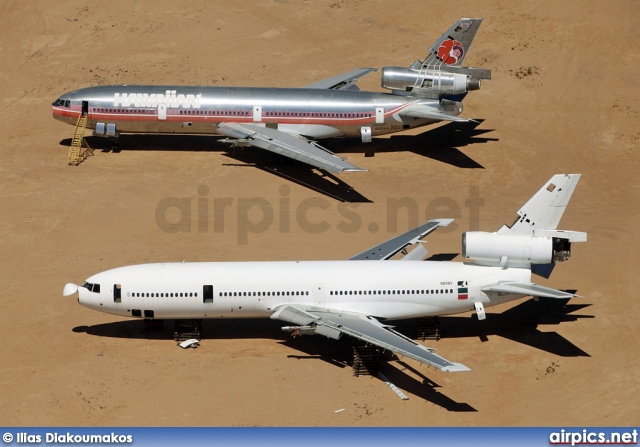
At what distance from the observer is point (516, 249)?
71062 mm

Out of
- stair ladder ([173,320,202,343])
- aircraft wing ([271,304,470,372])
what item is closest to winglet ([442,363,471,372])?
aircraft wing ([271,304,470,372])

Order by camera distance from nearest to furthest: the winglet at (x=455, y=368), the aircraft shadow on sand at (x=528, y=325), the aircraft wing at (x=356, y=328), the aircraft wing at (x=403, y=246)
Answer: the winglet at (x=455, y=368) → the aircraft wing at (x=356, y=328) → the aircraft shadow on sand at (x=528, y=325) → the aircraft wing at (x=403, y=246)

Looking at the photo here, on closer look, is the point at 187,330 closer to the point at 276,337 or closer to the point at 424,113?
the point at 276,337

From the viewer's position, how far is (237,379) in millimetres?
68750

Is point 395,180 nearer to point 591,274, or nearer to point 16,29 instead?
point 591,274

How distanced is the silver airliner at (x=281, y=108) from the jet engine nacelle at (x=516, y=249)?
22.9m

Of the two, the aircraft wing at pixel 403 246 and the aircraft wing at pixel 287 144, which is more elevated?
the aircraft wing at pixel 287 144

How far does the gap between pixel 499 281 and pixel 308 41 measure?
47.3 m

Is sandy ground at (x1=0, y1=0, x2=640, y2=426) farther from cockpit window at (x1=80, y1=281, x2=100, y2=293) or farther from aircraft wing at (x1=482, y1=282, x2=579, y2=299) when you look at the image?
aircraft wing at (x1=482, y1=282, x2=579, y2=299)

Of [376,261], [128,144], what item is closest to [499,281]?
[376,261]

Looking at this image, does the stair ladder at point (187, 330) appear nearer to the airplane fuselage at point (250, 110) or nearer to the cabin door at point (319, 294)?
the cabin door at point (319, 294)

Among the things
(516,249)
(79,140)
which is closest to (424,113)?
(516,249)

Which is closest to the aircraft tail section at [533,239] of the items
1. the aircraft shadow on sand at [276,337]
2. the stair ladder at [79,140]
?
the aircraft shadow on sand at [276,337]

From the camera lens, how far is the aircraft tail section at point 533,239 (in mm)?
70938
